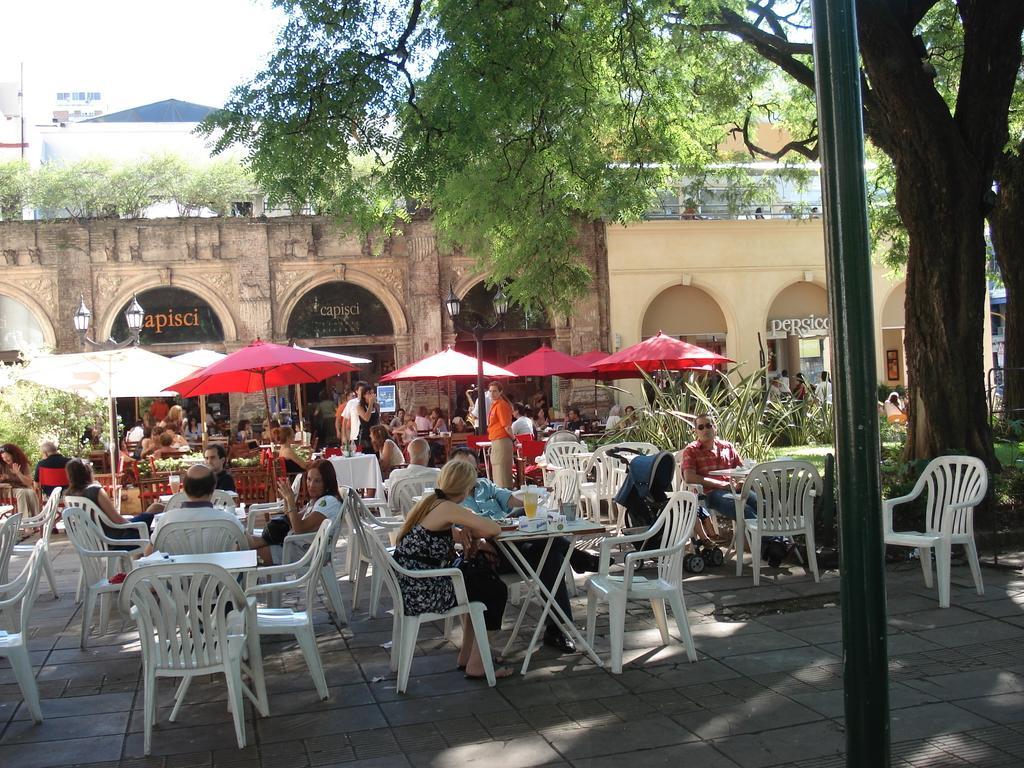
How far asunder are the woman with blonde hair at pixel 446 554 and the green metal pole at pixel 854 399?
296 cm

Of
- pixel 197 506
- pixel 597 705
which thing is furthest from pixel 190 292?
pixel 597 705

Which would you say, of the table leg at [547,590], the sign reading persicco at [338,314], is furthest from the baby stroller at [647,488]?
the sign reading persicco at [338,314]

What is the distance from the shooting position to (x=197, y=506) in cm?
683

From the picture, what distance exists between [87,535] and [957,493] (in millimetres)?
6304

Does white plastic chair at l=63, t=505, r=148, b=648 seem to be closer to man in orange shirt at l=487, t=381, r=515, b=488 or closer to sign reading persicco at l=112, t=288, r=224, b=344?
man in orange shirt at l=487, t=381, r=515, b=488

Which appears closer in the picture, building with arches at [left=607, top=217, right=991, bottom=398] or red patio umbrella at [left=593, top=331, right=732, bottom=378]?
red patio umbrella at [left=593, top=331, right=732, bottom=378]

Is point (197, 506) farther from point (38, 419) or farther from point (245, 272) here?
point (245, 272)

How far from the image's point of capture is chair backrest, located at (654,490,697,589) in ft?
19.8

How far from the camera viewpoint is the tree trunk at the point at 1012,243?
47.5 feet

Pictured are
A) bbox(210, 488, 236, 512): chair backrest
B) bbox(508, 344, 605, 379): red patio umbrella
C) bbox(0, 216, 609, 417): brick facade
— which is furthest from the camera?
bbox(0, 216, 609, 417): brick facade

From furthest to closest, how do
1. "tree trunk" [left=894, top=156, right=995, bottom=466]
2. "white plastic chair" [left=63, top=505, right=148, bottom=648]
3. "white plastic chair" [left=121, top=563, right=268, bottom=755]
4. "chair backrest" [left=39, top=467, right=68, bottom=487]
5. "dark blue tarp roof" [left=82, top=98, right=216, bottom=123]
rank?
"dark blue tarp roof" [left=82, top=98, right=216, bottom=123] < "chair backrest" [left=39, top=467, right=68, bottom=487] < "tree trunk" [left=894, top=156, right=995, bottom=466] < "white plastic chair" [left=63, top=505, right=148, bottom=648] < "white plastic chair" [left=121, top=563, right=268, bottom=755]

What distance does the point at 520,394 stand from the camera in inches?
1032

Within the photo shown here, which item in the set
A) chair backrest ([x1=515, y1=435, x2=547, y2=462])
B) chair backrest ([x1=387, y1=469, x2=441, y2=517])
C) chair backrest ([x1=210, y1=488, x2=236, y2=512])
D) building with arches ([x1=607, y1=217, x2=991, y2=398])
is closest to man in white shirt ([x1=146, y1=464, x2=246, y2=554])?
chair backrest ([x1=210, y1=488, x2=236, y2=512])

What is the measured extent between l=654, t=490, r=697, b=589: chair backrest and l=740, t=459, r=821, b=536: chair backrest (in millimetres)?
1244
